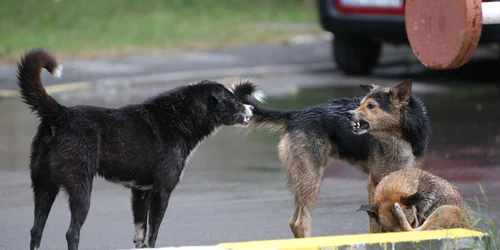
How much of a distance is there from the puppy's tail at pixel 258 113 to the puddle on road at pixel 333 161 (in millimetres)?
2114

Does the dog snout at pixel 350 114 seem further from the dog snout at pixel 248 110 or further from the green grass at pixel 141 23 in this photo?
the green grass at pixel 141 23

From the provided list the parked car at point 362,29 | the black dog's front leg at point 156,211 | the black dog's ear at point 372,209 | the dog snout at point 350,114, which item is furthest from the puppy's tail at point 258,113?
the parked car at point 362,29

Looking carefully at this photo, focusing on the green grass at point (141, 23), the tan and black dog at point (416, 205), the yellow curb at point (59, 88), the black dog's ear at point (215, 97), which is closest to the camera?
the tan and black dog at point (416, 205)

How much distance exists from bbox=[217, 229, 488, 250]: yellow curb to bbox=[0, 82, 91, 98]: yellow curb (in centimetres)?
902

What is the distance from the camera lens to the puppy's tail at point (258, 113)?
25.4ft

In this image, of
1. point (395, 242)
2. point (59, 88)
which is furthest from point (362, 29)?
point (395, 242)

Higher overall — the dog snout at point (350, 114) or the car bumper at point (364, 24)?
the dog snout at point (350, 114)

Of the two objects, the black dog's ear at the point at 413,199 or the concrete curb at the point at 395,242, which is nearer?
the concrete curb at the point at 395,242

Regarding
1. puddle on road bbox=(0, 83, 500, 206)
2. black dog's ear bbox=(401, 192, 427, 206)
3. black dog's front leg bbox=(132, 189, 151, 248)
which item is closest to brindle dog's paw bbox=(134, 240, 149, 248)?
black dog's front leg bbox=(132, 189, 151, 248)

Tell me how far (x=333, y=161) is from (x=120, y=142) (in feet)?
13.1

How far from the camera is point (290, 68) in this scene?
653 inches

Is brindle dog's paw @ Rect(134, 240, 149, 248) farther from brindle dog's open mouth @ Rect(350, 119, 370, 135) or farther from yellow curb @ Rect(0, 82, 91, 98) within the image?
yellow curb @ Rect(0, 82, 91, 98)

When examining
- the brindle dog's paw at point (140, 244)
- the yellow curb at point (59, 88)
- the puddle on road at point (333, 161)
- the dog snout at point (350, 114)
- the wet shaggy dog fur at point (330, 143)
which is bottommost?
the puddle on road at point (333, 161)

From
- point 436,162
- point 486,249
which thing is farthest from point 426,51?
point 436,162
